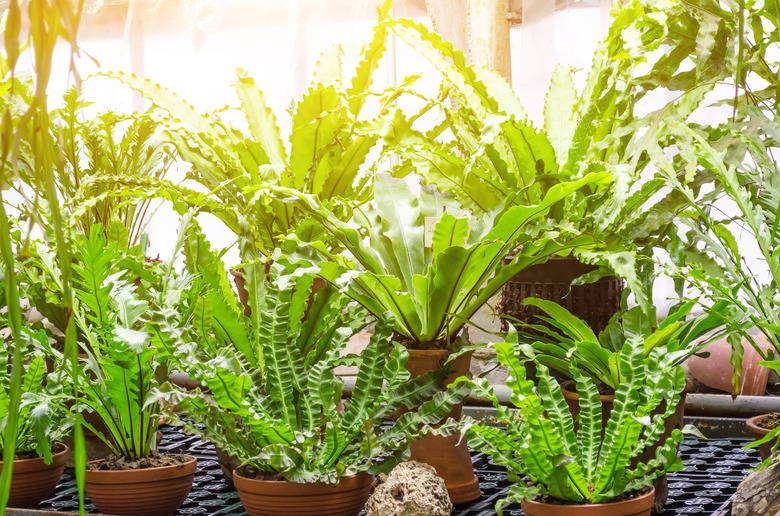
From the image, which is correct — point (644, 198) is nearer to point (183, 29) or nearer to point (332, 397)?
point (332, 397)

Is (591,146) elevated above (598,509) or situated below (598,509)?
above

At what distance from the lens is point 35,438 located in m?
0.96

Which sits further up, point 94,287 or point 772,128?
point 772,128

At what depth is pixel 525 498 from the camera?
738mm

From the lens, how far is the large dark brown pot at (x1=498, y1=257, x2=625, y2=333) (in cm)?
107

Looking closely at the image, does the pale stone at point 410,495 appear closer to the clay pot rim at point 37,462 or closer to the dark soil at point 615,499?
the dark soil at point 615,499

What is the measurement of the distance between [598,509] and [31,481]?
70cm

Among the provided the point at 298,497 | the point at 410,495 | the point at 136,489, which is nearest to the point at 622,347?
the point at 410,495

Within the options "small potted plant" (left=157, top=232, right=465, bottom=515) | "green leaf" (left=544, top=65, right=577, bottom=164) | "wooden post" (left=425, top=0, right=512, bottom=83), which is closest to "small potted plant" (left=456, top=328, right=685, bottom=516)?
"small potted plant" (left=157, top=232, right=465, bottom=515)

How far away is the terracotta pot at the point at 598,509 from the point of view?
2.30 ft

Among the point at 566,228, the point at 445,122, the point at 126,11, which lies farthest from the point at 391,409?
the point at 126,11

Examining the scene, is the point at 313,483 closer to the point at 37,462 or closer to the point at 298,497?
the point at 298,497

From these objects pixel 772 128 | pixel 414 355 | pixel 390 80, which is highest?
pixel 390 80

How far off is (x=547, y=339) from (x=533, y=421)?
0.34 m
